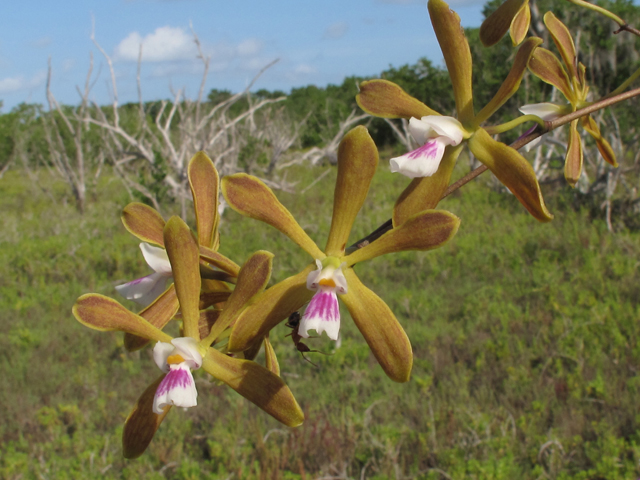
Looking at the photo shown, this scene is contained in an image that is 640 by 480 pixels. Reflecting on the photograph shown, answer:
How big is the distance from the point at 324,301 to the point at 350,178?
5.6 inches

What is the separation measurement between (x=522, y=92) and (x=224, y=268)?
668 centimetres

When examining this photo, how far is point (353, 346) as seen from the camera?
335cm

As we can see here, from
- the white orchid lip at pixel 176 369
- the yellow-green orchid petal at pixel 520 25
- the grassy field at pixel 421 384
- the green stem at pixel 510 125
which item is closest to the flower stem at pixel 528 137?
the green stem at pixel 510 125

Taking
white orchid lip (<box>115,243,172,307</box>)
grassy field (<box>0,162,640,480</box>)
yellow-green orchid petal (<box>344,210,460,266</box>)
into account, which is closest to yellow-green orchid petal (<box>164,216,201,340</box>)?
white orchid lip (<box>115,243,172,307</box>)

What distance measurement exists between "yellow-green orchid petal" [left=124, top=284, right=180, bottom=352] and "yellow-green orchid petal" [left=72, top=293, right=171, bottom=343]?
38 millimetres

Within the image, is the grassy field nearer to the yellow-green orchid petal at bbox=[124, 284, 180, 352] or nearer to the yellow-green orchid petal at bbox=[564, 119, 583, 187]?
the yellow-green orchid petal at bbox=[564, 119, 583, 187]

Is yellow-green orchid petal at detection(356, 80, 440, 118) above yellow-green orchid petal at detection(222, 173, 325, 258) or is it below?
above

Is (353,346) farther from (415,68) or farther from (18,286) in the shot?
(415,68)

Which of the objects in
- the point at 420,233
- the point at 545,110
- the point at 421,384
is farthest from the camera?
the point at 421,384

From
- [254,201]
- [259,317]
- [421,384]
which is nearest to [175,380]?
[259,317]

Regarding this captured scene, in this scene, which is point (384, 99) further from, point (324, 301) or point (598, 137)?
point (598, 137)

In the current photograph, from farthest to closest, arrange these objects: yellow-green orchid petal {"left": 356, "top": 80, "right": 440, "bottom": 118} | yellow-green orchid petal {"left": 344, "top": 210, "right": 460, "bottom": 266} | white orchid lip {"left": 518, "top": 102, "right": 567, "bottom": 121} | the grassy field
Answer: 1. the grassy field
2. white orchid lip {"left": 518, "top": 102, "right": 567, "bottom": 121}
3. yellow-green orchid petal {"left": 356, "top": 80, "right": 440, "bottom": 118}
4. yellow-green orchid petal {"left": 344, "top": 210, "right": 460, "bottom": 266}

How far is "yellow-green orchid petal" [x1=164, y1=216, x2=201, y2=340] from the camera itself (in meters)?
0.56

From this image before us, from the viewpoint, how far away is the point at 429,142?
24.3 inches
